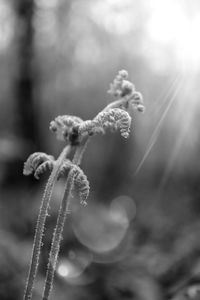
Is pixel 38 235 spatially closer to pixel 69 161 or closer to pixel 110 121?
pixel 69 161

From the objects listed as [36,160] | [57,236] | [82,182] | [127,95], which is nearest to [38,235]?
[57,236]

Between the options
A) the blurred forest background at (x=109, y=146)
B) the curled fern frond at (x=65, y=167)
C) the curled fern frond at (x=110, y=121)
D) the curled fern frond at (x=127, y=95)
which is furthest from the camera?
the blurred forest background at (x=109, y=146)

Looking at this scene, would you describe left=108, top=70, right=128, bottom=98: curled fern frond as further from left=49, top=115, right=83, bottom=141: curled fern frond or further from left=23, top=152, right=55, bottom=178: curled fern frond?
left=23, top=152, right=55, bottom=178: curled fern frond

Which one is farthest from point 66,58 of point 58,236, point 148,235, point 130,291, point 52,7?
point 58,236

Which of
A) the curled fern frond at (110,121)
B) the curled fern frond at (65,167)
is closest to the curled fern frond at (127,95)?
the curled fern frond at (110,121)

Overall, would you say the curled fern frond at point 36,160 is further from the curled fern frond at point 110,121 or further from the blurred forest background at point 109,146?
the blurred forest background at point 109,146

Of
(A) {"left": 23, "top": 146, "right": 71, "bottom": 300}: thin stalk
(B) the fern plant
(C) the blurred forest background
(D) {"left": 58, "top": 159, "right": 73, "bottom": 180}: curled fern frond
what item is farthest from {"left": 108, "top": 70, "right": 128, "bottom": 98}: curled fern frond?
(C) the blurred forest background

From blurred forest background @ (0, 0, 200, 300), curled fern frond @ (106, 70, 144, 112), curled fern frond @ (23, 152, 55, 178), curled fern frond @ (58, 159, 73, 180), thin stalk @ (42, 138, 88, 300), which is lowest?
thin stalk @ (42, 138, 88, 300)

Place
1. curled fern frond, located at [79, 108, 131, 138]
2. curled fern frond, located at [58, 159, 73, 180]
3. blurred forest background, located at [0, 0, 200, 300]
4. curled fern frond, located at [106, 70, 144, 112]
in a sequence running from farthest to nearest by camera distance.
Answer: blurred forest background, located at [0, 0, 200, 300] → curled fern frond, located at [106, 70, 144, 112] → curled fern frond, located at [58, 159, 73, 180] → curled fern frond, located at [79, 108, 131, 138]
